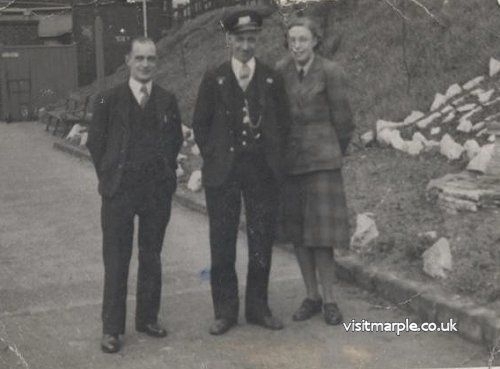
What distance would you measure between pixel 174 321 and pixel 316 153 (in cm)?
146

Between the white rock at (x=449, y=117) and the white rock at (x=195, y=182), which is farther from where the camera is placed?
the white rock at (x=195, y=182)

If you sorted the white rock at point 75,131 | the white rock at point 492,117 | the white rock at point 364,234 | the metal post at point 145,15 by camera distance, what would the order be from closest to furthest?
the white rock at point 364,234
the white rock at point 492,117
the white rock at point 75,131
the metal post at point 145,15

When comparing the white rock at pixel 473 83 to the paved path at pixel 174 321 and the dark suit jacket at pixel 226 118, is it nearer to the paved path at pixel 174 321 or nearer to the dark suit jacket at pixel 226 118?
the paved path at pixel 174 321

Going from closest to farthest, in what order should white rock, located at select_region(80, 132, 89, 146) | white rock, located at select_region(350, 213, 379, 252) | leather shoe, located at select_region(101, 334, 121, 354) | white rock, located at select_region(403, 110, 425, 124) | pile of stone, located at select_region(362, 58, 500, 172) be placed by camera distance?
leather shoe, located at select_region(101, 334, 121, 354) < white rock, located at select_region(350, 213, 379, 252) < pile of stone, located at select_region(362, 58, 500, 172) < white rock, located at select_region(403, 110, 425, 124) < white rock, located at select_region(80, 132, 89, 146)

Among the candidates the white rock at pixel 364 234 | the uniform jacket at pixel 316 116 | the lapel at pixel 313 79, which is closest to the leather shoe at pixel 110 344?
the uniform jacket at pixel 316 116

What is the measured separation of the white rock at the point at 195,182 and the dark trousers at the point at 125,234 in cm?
544

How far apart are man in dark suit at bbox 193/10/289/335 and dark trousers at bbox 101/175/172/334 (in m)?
0.34

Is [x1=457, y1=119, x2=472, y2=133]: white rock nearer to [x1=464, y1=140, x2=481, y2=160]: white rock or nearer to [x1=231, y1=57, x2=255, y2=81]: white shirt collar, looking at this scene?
[x1=464, y1=140, x2=481, y2=160]: white rock

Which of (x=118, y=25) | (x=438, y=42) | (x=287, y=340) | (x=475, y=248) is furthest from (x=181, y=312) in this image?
(x=118, y=25)

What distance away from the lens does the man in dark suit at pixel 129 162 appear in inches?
203

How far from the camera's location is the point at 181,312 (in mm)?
5992

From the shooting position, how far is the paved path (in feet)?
16.2

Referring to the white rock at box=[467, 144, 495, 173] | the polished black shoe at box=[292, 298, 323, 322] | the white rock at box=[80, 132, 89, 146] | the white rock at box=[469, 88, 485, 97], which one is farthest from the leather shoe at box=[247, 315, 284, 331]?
the white rock at box=[80, 132, 89, 146]

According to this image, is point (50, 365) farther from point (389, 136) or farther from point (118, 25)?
point (118, 25)
